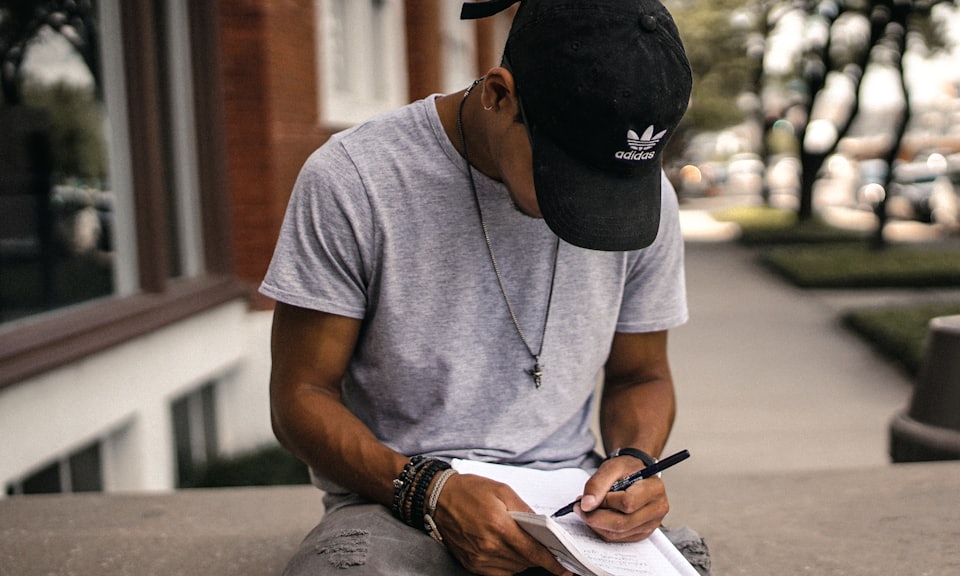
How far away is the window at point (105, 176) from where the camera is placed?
464cm

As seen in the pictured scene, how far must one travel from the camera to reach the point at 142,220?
5.50m

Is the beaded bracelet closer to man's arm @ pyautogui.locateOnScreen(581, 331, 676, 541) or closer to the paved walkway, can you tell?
man's arm @ pyautogui.locateOnScreen(581, 331, 676, 541)

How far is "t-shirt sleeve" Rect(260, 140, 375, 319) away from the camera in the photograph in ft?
7.57

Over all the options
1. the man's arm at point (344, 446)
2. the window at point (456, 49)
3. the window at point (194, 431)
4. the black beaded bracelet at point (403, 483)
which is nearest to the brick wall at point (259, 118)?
the window at point (194, 431)

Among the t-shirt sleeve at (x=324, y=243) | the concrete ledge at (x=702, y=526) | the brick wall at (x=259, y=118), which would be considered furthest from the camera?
the brick wall at (x=259, y=118)

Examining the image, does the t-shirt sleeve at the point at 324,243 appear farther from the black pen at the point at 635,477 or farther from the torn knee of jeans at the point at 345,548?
the black pen at the point at 635,477

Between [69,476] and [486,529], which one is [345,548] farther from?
[69,476]

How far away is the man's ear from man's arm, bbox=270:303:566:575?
58 cm

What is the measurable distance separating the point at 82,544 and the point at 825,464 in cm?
462

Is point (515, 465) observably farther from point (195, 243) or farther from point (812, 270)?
point (812, 270)

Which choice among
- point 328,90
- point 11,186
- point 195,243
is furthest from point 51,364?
point 328,90

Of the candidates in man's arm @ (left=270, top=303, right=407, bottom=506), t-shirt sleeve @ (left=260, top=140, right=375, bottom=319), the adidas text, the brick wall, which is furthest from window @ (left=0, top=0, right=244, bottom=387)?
the adidas text

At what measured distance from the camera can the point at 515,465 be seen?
2520 mm

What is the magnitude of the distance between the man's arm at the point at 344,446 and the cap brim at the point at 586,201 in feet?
1.78
